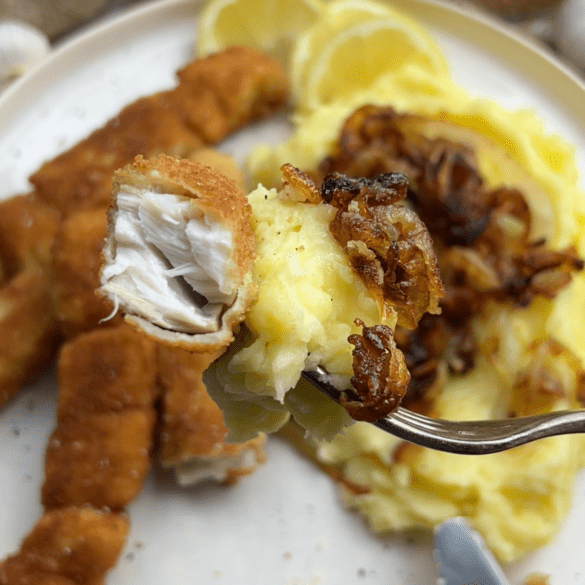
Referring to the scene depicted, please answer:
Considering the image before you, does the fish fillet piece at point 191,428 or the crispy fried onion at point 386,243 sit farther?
the fish fillet piece at point 191,428

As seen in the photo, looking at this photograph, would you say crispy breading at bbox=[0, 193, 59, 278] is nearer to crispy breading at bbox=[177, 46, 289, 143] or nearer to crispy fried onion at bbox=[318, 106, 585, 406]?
crispy breading at bbox=[177, 46, 289, 143]

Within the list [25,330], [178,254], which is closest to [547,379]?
[178,254]

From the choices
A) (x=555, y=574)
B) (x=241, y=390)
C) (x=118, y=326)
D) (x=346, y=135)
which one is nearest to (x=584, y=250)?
(x=346, y=135)

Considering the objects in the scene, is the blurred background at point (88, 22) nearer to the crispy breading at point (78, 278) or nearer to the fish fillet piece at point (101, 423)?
the crispy breading at point (78, 278)

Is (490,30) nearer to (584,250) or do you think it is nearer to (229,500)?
(584,250)

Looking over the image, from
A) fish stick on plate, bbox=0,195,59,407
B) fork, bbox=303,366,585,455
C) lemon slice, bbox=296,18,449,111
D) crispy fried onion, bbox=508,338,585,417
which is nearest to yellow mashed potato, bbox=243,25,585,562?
crispy fried onion, bbox=508,338,585,417

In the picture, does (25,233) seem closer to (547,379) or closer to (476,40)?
(547,379)

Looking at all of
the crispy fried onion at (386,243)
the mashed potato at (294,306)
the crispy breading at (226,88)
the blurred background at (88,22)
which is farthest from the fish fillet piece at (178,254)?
the blurred background at (88,22)
